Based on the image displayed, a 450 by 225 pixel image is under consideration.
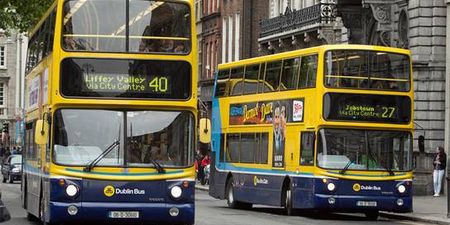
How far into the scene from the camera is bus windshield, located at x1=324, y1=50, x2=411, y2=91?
2959 cm

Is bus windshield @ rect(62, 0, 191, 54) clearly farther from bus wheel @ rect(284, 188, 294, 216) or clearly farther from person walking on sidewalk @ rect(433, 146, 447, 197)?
person walking on sidewalk @ rect(433, 146, 447, 197)

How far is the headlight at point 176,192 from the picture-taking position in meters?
20.7

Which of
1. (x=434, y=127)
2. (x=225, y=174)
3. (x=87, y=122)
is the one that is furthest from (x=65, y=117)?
(x=434, y=127)

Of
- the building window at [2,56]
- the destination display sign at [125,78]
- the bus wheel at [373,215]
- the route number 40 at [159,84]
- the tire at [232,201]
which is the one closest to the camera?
the destination display sign at [125,78]

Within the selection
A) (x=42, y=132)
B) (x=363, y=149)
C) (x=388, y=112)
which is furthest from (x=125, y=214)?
(x=388, y=112)

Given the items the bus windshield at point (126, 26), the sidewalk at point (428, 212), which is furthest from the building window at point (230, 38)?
the bus windshield at point (126, 26)

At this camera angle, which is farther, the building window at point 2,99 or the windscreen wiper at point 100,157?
the building window at point 2,99

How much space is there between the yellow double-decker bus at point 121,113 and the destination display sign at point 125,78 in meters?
0.02

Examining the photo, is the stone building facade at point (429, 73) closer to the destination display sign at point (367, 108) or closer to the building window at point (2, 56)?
the destination display sign at point (367, 108)

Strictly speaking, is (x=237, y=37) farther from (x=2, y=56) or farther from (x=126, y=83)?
(x=2, y=56)

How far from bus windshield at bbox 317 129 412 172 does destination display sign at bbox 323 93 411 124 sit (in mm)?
327

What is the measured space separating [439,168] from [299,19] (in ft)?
61.4

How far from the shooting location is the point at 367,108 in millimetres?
29531

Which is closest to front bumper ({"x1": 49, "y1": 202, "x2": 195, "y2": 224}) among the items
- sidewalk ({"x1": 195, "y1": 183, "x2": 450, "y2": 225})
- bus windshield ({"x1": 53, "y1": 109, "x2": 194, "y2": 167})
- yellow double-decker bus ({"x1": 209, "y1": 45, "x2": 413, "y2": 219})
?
bus windshield ({"x1": 53, "y1": 109, "x2": 194, "y2": 167})
